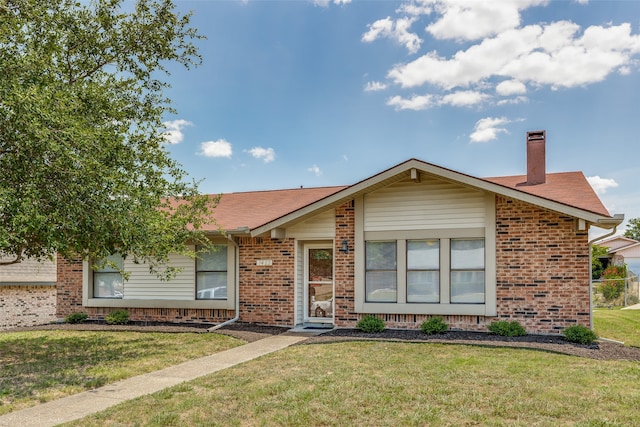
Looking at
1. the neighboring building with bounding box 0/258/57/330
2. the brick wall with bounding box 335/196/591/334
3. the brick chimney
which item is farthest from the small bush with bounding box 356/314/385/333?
the neighboring building with bounding box 0/258/57/330

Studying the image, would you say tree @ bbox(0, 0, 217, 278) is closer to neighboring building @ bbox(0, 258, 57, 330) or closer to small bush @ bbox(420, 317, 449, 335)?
small bush @ bbox(420, 317, 449, 335)

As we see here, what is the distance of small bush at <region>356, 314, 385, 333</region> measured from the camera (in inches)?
462

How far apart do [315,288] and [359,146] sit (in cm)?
512

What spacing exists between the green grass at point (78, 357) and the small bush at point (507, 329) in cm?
547

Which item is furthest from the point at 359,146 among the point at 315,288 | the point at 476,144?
the point at 315,288

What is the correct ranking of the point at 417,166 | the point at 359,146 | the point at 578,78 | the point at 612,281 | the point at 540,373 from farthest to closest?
the point at 612,281 → the point at 359,146 → the point at 578,78 → the point at 417,166 → the point at 540,373

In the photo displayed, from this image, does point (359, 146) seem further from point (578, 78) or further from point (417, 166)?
point (578, 78)

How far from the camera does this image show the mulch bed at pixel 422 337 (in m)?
9.24

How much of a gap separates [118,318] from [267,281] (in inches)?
172

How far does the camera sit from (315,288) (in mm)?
13547

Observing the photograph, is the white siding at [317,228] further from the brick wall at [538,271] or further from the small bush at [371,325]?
the brick wall at [538,271]

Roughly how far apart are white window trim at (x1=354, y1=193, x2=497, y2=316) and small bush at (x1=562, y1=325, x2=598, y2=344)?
1.56 meters

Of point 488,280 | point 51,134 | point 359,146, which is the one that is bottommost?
point 488,280

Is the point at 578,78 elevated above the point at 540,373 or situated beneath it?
elevated above
